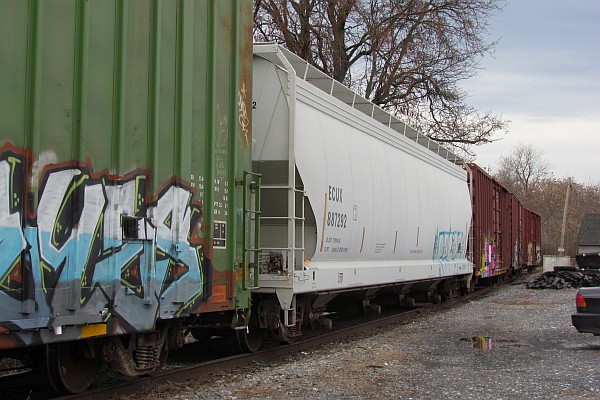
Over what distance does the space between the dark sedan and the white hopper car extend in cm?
334

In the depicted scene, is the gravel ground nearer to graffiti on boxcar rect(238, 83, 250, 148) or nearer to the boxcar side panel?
the boxcar side panel

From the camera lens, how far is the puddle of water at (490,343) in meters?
11.0

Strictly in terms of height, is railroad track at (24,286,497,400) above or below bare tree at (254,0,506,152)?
below

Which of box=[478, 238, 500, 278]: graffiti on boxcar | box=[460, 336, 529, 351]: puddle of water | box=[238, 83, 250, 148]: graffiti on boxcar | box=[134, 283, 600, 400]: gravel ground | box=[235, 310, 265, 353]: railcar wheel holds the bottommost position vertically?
box=[460, 336, 529, 351]: puddle of water

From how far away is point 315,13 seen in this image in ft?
80.2

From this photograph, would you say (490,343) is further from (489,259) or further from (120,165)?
(489,259)

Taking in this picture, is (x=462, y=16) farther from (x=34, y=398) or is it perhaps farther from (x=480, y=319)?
(x=34, y=398)

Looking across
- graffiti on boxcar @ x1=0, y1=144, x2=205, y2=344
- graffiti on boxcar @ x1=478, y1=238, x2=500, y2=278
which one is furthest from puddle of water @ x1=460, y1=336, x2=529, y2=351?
graffiti on boxcar @ x1=478, y1=238, x2=500, y2=278

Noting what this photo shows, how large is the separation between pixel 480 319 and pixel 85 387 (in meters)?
10.8

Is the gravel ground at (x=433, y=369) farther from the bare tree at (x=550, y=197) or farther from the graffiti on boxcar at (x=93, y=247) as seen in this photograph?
the bare tree at (x=550, y=197)

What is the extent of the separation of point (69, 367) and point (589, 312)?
26.4 ft

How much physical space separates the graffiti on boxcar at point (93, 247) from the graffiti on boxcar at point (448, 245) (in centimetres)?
1013

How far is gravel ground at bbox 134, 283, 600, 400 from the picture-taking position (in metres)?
7.28

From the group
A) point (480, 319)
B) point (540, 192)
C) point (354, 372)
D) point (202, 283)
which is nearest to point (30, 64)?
point (202, 283)
